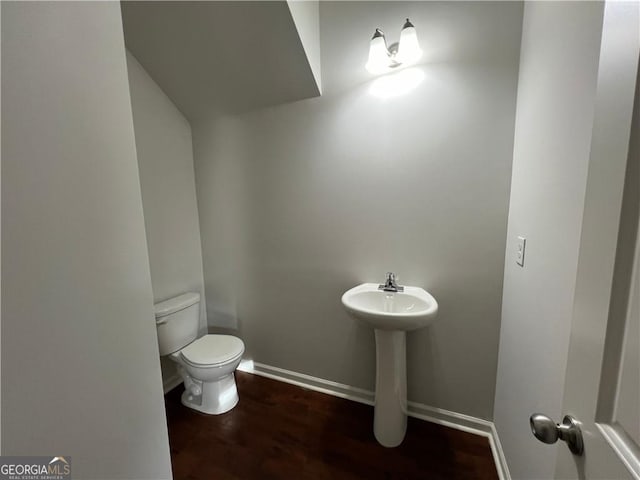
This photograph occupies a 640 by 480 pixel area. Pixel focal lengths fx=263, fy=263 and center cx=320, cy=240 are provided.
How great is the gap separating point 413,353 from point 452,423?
463 millimetres

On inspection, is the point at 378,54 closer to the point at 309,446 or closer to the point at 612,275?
the point at 612,275

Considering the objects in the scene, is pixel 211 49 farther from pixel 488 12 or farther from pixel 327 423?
pixel 327 423

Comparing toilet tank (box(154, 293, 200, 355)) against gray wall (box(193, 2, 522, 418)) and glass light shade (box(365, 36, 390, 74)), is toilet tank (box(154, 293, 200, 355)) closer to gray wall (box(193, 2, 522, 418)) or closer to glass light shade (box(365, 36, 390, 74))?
gray wall (box(193, 2, 522, 418))

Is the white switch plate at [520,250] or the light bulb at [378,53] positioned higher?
the light bulb at [378,53]

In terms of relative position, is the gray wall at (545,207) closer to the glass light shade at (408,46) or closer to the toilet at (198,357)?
the glass light shade at (408,46)

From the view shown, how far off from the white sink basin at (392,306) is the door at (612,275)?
2.39 ft

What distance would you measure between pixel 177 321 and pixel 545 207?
2112 millimetres

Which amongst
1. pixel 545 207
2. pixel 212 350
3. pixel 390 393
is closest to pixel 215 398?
pixel 212 350

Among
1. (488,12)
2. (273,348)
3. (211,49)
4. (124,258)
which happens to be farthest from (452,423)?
(211,49)

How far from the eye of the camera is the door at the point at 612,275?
1.23 ft

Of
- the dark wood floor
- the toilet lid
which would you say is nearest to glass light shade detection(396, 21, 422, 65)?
the toilet lid

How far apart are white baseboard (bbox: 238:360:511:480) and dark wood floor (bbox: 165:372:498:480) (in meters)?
0.04

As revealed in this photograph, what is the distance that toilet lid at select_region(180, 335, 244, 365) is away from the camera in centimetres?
166
